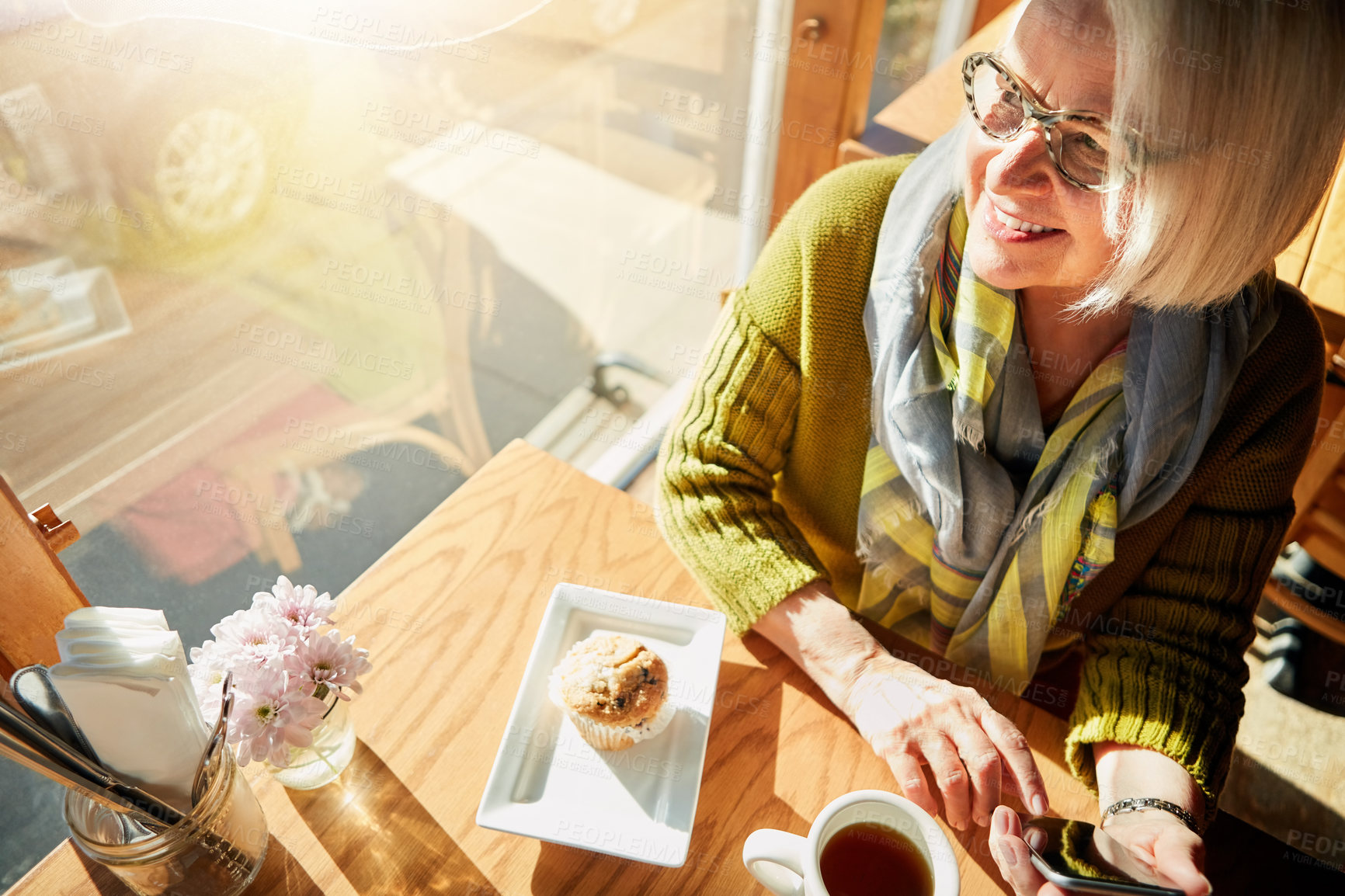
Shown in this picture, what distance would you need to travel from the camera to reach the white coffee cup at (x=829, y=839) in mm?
749

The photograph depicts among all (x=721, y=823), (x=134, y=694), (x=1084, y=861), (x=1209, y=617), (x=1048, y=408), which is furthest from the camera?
(x=1048, y=408)

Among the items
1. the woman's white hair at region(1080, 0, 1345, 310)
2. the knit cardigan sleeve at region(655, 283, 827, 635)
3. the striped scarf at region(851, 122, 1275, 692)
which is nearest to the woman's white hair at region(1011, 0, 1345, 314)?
the woman's white hair at region(1080, 0, 1345, 310)

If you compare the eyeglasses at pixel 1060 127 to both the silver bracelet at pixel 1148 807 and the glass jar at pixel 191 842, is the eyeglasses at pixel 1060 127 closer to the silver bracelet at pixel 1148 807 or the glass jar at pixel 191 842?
the silver bracelet at pixel 1148 807

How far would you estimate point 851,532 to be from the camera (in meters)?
1.30

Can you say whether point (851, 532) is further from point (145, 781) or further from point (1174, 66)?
point (145, 781)

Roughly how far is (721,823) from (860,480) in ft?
1.78

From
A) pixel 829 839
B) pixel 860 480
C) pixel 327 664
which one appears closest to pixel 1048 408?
pixel 860 480

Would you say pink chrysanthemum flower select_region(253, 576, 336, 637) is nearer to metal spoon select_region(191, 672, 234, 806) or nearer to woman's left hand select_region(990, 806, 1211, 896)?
metal spoon select_region(191, 672, 234, 806)

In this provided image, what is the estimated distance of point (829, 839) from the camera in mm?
780

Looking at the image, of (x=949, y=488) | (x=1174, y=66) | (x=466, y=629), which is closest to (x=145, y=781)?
(x=466, y=629)

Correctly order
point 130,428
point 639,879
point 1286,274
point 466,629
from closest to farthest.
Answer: point 639,879 → point 466,629 → point 130,428 → point 1286,274

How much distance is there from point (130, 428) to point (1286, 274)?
6.20ft

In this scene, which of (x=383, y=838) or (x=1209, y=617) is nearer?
(x=383, y=838)

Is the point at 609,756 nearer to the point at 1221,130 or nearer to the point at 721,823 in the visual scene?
the point at 721,823
